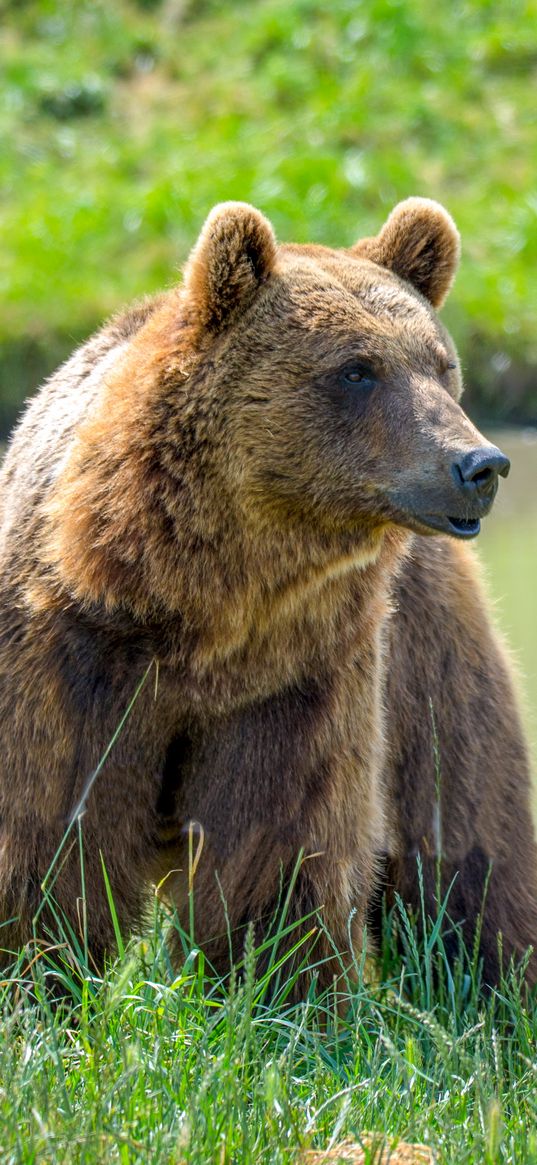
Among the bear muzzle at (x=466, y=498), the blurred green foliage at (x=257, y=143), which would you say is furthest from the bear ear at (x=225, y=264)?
the blurred green foliage at (x=257, y=143)

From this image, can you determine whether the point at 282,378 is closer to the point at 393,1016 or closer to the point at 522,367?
the point at 393,1016

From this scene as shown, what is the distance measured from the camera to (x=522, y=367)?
45.0ft

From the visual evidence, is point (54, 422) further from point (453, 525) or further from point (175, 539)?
point (453, 525)

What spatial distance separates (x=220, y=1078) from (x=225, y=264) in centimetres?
216

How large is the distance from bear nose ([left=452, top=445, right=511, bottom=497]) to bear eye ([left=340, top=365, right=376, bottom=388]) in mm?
437

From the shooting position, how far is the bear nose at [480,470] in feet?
14.9

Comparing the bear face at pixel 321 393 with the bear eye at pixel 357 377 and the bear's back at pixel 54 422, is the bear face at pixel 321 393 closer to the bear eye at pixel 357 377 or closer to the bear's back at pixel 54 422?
the bear eye at pixel 357 377

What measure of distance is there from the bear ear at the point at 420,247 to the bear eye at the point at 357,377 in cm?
64

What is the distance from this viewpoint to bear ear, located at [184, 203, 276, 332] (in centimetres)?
489

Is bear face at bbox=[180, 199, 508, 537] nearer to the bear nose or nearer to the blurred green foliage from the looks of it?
the bear nose

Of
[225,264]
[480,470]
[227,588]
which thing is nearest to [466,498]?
[480,470]

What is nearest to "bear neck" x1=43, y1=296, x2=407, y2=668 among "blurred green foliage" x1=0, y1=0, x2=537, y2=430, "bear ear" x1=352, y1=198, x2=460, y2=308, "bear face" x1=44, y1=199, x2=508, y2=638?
"bear face" x1=44, y1=199, x2=508, y2=638

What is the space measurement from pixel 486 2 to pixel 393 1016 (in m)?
16.7

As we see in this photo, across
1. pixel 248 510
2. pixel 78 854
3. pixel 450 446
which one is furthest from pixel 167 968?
pixel 450 446
